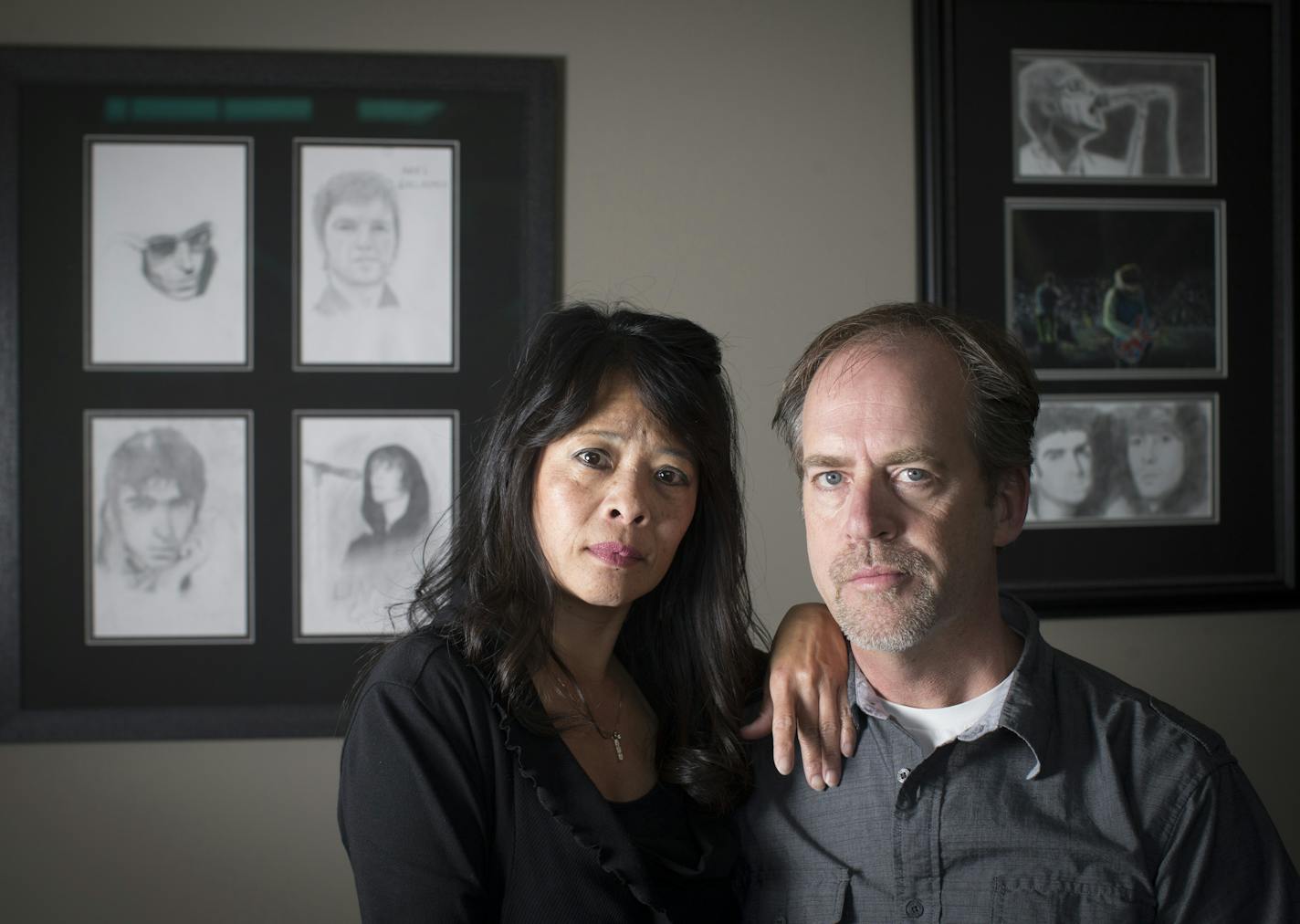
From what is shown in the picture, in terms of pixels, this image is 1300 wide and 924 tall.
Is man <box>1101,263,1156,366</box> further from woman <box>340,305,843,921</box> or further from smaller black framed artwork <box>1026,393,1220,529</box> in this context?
woman <box>340,305,843,921</box>

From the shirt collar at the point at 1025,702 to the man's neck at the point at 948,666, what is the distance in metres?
0.03

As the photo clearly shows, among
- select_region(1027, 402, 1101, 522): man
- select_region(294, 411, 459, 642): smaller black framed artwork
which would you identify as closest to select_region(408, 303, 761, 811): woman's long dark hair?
select_region(294, 411, 459, 642): smaller black framed artwork

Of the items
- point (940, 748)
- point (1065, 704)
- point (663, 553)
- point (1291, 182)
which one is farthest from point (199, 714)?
point (1291, 182)

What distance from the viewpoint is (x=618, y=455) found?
1407 millimetres

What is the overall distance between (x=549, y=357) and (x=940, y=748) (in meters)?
0.73

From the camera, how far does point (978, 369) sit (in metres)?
1.45

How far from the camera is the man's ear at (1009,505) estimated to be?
57.1 inches

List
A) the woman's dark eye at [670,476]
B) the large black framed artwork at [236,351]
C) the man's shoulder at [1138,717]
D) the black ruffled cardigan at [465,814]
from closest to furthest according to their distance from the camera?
1. the black ruffled cardigan at [465,814]
2. the man's shoulder at [1138,717]
3. the woman's dark eye at [670,476]
4. the large black framed artwork at [236,351]

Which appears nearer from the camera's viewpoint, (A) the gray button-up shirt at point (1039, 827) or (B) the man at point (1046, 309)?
(A) the gray button-up shirt at point (1039, 827)

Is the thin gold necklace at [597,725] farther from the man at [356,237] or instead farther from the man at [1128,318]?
the man at [1128,318]

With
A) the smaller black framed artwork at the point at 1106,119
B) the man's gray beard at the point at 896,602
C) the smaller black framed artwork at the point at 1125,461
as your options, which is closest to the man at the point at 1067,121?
the smaller black framed artwork at the point at 1106,119

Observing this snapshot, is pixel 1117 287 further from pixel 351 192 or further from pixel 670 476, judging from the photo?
pixel 351 192

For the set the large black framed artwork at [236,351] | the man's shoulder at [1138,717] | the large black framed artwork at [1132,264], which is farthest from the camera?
the large black framed artwork at [1132,264]

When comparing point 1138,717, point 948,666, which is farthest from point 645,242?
point 1138,717
